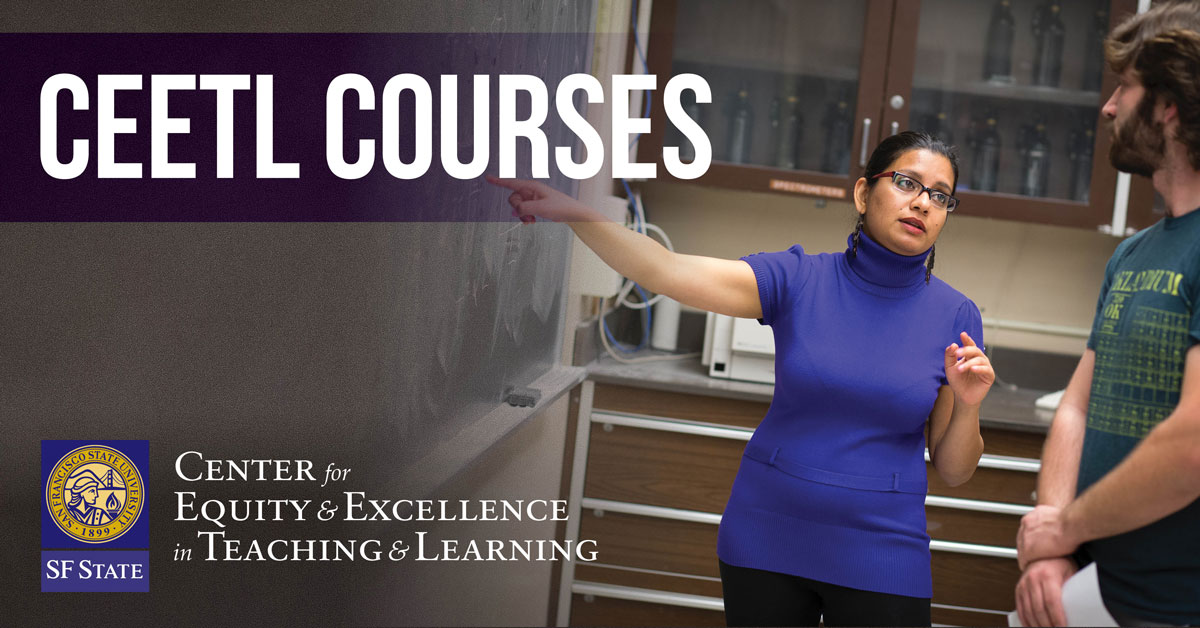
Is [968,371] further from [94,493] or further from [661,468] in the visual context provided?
[661,468]

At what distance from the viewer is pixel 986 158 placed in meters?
2.75

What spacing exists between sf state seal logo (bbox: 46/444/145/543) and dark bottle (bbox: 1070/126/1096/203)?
8.50ft

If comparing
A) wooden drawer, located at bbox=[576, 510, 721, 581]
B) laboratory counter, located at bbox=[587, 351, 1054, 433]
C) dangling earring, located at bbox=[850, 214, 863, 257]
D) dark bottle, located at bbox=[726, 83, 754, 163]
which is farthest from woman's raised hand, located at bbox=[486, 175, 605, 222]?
dark bottle, located at bbox=[726, 83, 754, 163]

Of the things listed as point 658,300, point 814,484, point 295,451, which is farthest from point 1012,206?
point 295,451

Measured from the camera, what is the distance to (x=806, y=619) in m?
1.29

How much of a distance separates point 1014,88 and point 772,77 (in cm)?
72

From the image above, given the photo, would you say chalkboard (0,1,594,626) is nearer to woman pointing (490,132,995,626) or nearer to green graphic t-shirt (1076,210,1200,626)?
woman pointing (490,132,995,626)

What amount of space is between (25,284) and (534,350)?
1114mm

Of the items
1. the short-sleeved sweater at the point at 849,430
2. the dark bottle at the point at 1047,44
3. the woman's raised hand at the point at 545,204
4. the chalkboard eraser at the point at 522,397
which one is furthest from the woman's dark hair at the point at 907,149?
the dark bottle at the point at 1047,44

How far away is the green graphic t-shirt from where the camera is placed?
3.08 feet

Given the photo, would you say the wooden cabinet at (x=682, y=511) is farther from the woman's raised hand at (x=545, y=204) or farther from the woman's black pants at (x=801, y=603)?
the woman's raised hand at (x=545, y=204)

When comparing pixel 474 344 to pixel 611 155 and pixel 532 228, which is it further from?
pixel 611 155

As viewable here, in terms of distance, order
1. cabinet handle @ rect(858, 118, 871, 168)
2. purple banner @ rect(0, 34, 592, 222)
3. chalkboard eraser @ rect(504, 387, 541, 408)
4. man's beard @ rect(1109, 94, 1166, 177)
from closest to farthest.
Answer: purple banner @ rect(0, 34, 592, 222) < man's beard @ rect(1109, 94, 1166, 177) < chalkboard eraser @ rect(504, 387, 541, 408) < cabinet handle @ rect(858, 118, 871, 168)

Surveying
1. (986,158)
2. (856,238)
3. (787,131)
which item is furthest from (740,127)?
(856,238)
